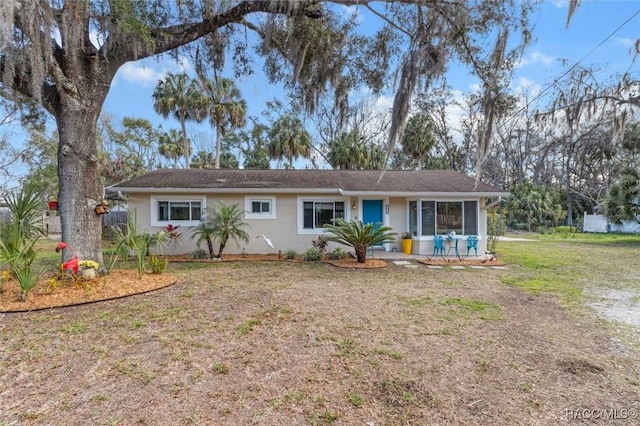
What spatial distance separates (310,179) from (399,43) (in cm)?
578

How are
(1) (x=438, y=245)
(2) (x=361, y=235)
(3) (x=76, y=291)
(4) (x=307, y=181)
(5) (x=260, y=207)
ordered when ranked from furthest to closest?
1. (4) (x=307, y=181)
2. (5) (x=260, y=207)
3. (1) (x=438, y=245)
4. (2) (x=361, y=235)
5. (3) (x=76, y=291)

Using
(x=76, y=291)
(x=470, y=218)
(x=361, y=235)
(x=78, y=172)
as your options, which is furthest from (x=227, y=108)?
(x=76, y=291)

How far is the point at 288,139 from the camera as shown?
21.8 meters

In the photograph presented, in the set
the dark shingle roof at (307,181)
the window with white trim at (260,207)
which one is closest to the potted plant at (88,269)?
the dark shingle roof at (307,181)

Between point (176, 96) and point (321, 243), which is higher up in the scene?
point (176, 96)

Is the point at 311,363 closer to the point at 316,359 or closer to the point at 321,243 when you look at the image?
the point at 316,359

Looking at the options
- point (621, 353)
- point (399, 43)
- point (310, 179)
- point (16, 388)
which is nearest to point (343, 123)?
point (399, 43)

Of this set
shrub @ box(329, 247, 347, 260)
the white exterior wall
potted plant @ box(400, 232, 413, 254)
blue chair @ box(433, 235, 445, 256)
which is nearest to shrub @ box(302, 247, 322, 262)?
shrub @ box(329, 247, 347, 260)

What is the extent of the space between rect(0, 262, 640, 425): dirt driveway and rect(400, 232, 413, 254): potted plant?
549cm

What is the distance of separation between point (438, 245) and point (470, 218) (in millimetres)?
1499

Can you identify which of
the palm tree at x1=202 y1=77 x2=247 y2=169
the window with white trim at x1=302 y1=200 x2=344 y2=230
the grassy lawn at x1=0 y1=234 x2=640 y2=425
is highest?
the palm tree at x1=202 y1=77 x2=247 y2=169

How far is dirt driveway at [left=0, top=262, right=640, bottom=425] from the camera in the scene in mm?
2592

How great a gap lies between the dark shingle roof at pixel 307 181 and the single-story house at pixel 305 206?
0.11 ft

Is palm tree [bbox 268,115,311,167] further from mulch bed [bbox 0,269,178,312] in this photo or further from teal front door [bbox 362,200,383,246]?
mulch bed [bbox 0,269,178,312]
